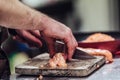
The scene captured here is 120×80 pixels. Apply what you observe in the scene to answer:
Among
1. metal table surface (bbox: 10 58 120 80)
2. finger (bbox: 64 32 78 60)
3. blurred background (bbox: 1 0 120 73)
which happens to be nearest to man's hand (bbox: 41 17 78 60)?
finger (bbox: 64 32 78 60)

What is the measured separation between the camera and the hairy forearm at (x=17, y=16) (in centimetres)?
155

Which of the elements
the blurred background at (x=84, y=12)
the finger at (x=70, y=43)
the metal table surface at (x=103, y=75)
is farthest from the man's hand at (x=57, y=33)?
the blurred background at (x=84, y=12)

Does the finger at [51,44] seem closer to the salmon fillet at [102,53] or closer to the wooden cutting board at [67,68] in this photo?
the wooden cutting board at [67,68]

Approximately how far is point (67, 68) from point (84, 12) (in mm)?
3630

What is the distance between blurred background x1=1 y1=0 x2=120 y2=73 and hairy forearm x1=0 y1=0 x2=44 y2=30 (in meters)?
3.05

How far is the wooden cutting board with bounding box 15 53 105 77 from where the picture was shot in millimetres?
1544

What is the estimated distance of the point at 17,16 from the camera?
1.58 m

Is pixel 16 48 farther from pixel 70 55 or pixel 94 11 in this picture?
pixel 94 11

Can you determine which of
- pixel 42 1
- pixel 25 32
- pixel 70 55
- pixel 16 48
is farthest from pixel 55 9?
pixel 70 55

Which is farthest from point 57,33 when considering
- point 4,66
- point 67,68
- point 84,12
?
point 84,12

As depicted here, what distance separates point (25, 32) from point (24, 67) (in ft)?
1.28

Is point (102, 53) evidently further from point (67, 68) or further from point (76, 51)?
point (67, 68)

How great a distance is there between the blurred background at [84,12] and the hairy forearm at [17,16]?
10.0 feet

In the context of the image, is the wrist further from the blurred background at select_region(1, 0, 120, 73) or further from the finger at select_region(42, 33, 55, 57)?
the blurred background at select_region(1, 0, 120, 73)
